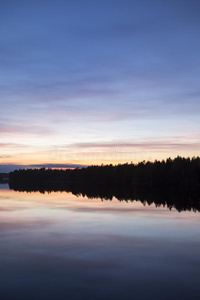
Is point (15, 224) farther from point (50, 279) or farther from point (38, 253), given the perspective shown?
point (50, 279)

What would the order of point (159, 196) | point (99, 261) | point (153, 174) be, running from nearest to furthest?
point (99, 261), point (159, 196), point (153, 174)

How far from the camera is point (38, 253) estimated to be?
58.4 ft

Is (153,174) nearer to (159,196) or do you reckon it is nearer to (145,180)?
(145,180)

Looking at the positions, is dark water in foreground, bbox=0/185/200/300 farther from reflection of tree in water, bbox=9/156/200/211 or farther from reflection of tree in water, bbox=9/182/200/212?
reflection of tree in water, bbox=9/156/200/211

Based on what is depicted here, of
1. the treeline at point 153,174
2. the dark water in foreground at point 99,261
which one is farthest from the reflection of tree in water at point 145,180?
the dark water in foreground at point 99,261

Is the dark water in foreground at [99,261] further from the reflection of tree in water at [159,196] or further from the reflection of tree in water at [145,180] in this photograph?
the reflection of tree in water at [145,180]

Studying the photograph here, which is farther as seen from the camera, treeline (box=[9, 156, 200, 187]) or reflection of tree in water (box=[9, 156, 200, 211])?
treeline (box=[9, 156, 200, 187])

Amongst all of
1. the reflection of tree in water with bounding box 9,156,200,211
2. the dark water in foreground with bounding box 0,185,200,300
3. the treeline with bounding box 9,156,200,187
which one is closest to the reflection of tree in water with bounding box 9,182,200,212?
the reflection of tree in water with bounding box 9,156,200,211

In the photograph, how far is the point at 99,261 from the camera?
632 inches

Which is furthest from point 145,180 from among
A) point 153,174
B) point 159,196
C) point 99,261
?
point 99,261

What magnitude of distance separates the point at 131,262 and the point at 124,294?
425cm

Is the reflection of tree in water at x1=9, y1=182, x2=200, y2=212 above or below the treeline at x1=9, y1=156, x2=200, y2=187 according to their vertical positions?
below

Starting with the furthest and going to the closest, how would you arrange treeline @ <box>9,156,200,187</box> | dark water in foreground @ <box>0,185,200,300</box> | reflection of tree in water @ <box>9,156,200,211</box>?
1. treeline @ <box>9,156,200,187</box>
2. reflection of tree in water @ <box>9,156,200,211</box>
3. dark water in foreground @ <box>0,185,200,300</box>

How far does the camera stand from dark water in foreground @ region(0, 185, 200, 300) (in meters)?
12.2
